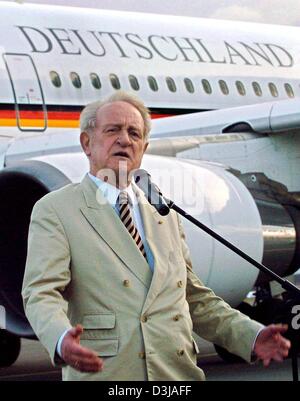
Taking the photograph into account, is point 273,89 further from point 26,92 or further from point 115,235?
point 115,235

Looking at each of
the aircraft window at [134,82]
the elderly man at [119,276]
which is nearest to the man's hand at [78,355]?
the elderly man at [119,276]

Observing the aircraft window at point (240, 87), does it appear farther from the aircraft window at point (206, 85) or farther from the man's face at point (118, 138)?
the man's face at point (118, 138)

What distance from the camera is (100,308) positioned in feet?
11.3

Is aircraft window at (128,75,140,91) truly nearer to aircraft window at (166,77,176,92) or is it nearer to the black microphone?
aircraft window at (166,77,176,92)

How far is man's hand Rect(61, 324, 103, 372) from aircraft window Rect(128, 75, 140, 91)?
1024cm

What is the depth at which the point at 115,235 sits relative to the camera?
11.6 ft

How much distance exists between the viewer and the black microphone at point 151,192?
11.5 feet

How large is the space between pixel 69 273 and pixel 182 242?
1.37 ft

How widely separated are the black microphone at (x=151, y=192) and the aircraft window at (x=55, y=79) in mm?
8971

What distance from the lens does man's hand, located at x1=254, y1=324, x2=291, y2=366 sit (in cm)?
331

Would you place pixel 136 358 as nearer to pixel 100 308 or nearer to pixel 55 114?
pixel 100 308

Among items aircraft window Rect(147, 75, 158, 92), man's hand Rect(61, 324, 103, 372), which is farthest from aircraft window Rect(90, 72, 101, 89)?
man's hand Rect(61, 324, 103, 372)

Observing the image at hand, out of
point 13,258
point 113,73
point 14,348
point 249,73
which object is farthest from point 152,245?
point 249,73

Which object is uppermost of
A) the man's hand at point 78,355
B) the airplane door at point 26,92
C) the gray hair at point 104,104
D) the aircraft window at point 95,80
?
the aircraft window at point 95,80
